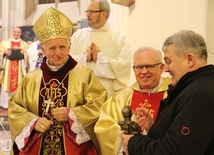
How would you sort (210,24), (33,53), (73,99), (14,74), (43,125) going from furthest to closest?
(14,74) < (33,53) < (210,24) < (73,99) < (43,125)

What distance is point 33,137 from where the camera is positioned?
296 cm

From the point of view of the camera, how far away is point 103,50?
3910 mm

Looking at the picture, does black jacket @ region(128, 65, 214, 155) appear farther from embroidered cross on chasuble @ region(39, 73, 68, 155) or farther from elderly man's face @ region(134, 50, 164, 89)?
embroidered cross on chasuble @ region(39, 73, 68, 155)

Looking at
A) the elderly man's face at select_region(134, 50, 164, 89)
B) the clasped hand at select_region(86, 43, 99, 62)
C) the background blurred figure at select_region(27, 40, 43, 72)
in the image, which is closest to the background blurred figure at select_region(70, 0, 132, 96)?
the clasped hand at select_region(86, 43, 99, 62)

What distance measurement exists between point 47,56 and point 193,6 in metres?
1.72

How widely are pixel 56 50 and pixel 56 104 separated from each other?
47 cm

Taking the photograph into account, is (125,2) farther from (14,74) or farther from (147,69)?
(14,74)

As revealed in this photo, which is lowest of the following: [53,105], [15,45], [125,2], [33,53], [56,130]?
[56,130]

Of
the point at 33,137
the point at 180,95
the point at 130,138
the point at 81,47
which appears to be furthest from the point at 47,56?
the point at 180,95

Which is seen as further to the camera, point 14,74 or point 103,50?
point 14,74

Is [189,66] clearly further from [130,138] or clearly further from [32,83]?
[32,83]

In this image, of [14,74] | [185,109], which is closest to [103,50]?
[185,109]

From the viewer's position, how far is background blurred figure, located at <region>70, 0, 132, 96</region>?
12.0 ft

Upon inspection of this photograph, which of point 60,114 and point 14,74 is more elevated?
point 14,74
